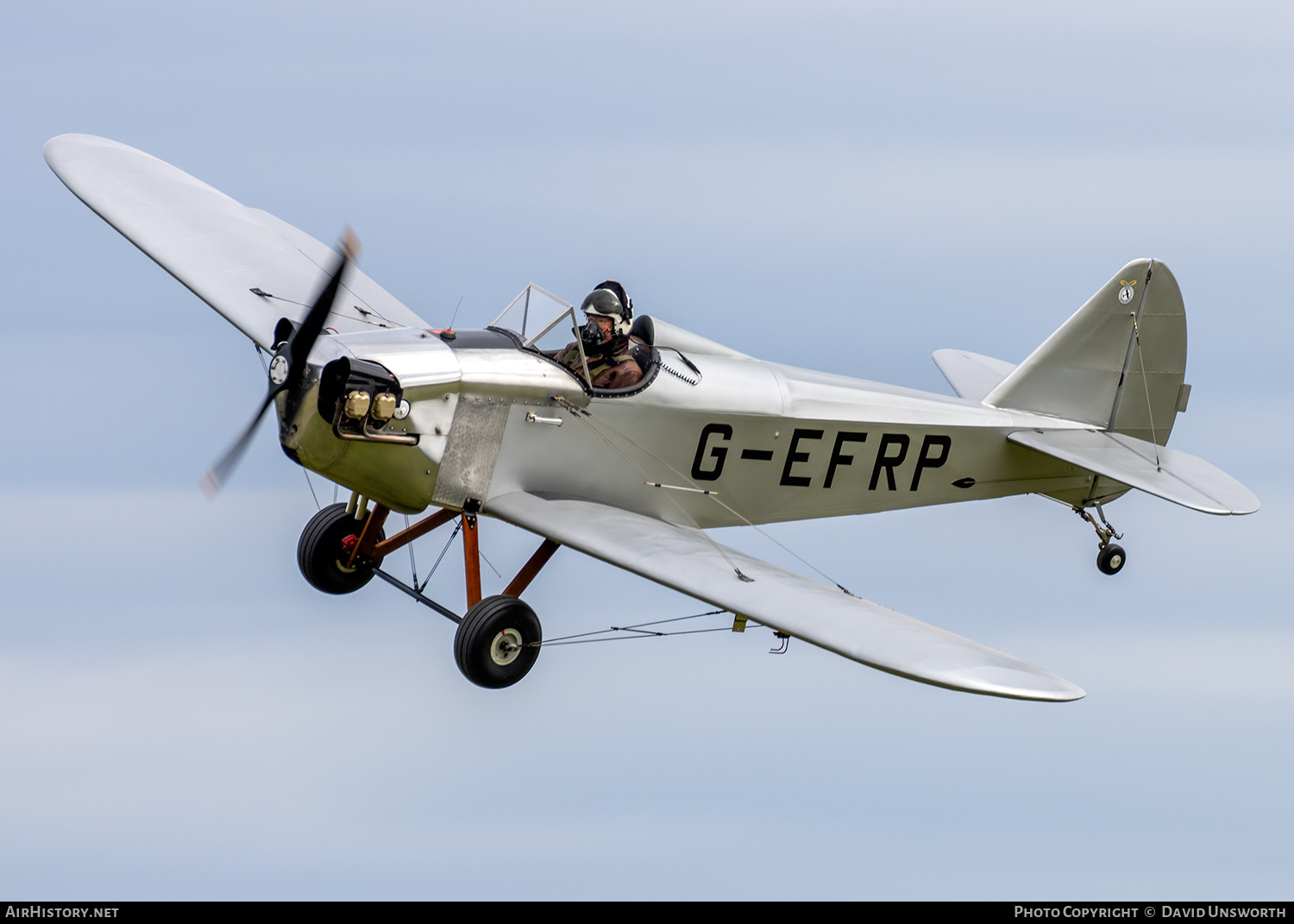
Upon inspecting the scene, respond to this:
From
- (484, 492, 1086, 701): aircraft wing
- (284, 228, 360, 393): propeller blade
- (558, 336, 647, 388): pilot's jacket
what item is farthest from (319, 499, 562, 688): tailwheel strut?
(284, 228, 360, 393): propeller blade

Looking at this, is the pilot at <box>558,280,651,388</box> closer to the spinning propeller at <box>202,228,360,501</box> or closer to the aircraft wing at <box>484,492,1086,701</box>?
the aircraft wing at <box>484,492,1086,701</box>

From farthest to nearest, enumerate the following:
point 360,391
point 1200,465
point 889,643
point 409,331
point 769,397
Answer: point 1200,465, point 769,397, point 409,331, point 360,391, point 889,643

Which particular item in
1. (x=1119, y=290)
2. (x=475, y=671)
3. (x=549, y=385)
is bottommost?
(x=475, y=671)

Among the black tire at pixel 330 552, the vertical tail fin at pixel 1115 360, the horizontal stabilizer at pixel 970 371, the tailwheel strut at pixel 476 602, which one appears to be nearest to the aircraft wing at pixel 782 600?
the tailwheel strut at pixel 476 602

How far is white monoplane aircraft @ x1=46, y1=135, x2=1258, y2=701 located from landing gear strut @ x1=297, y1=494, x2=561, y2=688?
0.6 inches

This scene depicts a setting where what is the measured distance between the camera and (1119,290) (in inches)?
505

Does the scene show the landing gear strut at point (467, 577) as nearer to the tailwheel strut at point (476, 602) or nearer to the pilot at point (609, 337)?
the tailwheel strut at point (476, 602)

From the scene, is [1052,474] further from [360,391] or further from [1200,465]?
[360,391]

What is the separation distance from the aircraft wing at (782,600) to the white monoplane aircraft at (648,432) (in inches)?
0.7

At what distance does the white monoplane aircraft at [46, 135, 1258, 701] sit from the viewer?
32.4 feet

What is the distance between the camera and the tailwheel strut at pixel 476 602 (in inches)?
399

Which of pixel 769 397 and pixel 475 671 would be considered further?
pixel 769 397

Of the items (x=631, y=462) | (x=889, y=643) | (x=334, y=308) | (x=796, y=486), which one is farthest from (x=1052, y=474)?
(x=334, y=308)

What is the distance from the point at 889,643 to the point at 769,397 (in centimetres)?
314
